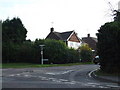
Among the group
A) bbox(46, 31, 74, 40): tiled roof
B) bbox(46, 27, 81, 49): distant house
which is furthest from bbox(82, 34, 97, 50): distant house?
bbox(46, 31, 74, 40): tiled roof

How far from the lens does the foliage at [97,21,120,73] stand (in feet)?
69.8

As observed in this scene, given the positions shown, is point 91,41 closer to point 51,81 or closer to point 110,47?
point 110,47

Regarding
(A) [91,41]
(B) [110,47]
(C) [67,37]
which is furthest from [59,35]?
(B) [110,47]

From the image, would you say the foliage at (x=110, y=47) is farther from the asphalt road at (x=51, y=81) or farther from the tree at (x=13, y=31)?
the tree at (x=13, y=31)

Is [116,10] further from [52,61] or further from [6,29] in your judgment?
[6,29]

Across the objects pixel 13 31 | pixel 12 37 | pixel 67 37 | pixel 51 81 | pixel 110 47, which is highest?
pixel 13 31

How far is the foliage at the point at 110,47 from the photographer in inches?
838

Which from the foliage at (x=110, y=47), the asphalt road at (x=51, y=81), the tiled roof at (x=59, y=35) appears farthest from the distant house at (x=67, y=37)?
the asphalt road at (x=51, y=81)

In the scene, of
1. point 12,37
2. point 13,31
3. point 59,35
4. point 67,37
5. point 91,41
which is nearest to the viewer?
point 12,37

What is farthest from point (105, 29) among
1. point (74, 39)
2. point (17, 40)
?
point (74, 39)

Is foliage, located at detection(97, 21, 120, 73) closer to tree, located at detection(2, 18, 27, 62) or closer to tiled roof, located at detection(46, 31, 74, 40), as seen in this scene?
tree, located at detection(2, 18, 27, 62)

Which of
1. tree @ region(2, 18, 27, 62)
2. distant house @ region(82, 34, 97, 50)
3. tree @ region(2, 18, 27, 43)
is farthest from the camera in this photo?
distant house @ region(82, 34, 97, 50)

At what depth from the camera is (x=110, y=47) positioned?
21969 mm

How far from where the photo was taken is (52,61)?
49406 mm
